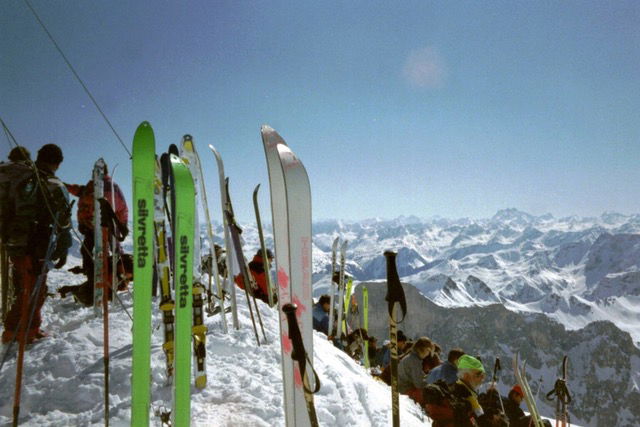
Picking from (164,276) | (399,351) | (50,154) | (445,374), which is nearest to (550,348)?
(399,351)

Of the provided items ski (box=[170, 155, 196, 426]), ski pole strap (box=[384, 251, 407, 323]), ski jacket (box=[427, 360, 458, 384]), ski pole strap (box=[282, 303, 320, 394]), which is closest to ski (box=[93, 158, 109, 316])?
ski (box=[170, 155, 196, 426])

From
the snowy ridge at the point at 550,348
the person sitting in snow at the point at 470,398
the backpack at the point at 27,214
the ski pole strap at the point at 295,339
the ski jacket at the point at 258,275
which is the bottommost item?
the snowy ridge at the point at 550,348

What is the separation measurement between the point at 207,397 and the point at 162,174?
2.57 m

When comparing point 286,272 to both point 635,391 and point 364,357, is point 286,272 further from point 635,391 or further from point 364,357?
point 635,391

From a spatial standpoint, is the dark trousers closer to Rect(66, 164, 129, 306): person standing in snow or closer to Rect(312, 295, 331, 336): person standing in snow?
Rect(66, 164, 129, 306): person standing in snow

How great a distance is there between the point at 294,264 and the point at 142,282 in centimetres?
123

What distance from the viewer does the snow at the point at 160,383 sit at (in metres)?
3.33

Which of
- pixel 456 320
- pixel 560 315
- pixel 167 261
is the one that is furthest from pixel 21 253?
pixel 560 315

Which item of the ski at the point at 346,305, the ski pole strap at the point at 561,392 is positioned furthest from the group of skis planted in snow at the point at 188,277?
the ski at the point at 346,305

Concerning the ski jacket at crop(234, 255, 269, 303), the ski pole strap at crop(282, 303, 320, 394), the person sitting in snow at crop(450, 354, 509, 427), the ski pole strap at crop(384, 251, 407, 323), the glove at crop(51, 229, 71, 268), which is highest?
the glove at crop(51, 229, 71, 268)

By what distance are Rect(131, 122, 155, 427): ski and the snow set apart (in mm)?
Answer: 560

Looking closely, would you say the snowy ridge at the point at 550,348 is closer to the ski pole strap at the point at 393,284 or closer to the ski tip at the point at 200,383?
the ski tip at the point at 200,383

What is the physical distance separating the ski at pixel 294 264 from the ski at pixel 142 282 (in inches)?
41.8

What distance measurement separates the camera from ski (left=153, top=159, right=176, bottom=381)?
150 inches
